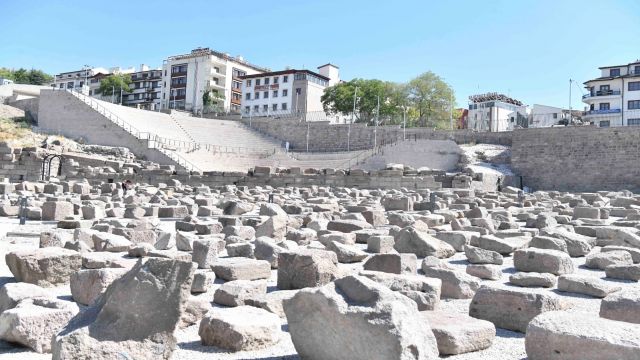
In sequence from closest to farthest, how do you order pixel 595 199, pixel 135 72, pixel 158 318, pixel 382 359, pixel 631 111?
pixel 382 359, pixel 158 318, pixel 595 199, pixel 631 111, pixel 135 72

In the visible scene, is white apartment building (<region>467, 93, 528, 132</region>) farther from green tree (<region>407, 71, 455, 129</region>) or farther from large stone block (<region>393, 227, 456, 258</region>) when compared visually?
large stone block (<region>393, 227, 456, 258</region>)

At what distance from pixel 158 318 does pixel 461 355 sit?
1891 mm

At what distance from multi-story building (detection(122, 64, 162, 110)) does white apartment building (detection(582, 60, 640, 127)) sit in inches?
2569

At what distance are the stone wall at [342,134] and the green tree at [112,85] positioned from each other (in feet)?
123

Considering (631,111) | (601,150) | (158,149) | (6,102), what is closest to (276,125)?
(158,149)

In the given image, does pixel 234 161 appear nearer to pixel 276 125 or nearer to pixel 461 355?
pixel 276 125

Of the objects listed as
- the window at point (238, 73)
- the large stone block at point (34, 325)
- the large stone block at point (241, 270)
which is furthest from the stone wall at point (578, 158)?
the window at point (238, 73)

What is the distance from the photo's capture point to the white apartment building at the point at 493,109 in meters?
70.6

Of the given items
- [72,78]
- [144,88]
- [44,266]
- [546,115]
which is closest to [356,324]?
[44,266]

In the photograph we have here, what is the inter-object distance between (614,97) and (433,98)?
19328mm

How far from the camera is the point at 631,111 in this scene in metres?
56.8

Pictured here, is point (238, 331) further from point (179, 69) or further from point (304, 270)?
point (179, 69)

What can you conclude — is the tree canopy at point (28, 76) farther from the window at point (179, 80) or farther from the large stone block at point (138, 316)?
the large stone block at point (138, 316)

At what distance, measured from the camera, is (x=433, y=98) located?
211 ft
